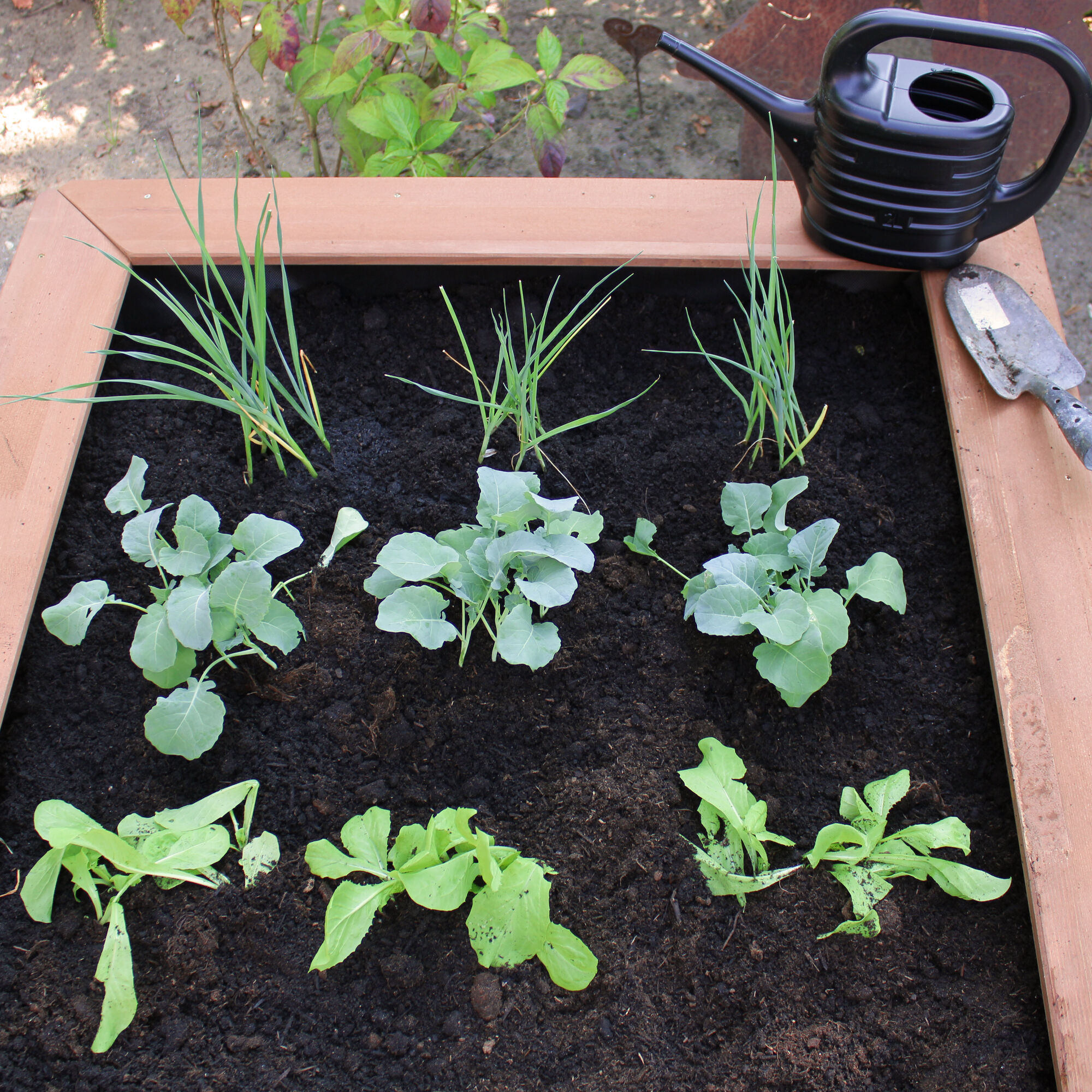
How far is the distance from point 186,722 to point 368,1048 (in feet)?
1.36

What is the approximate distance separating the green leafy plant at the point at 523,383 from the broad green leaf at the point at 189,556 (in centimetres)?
34

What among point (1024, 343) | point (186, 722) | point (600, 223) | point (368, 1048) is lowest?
point (368, 1048)

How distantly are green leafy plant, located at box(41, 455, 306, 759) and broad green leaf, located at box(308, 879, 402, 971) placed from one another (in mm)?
246

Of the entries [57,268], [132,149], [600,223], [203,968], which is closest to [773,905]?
[203,968]

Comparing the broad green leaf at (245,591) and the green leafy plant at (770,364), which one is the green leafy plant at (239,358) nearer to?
the broad green leaf at (245,591)

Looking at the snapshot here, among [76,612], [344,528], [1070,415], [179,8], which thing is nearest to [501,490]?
[344,528]

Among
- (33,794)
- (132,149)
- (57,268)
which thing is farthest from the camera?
(132,149)

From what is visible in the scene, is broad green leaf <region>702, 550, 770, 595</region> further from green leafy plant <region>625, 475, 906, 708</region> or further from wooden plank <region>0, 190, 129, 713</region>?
wooden plank <region>0, 190, 129, 713</region>

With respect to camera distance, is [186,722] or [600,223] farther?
[600,223]

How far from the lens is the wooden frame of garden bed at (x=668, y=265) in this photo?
962mm

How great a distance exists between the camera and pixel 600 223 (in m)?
1.32

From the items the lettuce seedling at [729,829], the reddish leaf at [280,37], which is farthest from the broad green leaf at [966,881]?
the reddish leaf at [280,37]

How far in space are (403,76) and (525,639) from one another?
3.74ft

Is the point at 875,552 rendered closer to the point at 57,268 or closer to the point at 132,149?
the point at 57,268
